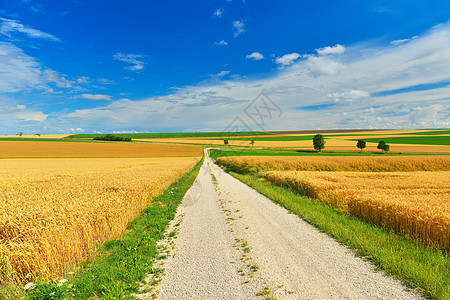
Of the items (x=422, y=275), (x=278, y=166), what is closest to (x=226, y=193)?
(x=422, y=275)

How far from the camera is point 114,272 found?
17.9 feet

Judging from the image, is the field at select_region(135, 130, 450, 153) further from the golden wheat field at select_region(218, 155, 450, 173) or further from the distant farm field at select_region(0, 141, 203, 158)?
the distant farm field at select_region(0, 141, 203, 158)

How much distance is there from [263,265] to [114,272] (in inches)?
160

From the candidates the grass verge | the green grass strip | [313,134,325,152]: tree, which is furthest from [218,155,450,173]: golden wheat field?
[313,134,325,152]: tree

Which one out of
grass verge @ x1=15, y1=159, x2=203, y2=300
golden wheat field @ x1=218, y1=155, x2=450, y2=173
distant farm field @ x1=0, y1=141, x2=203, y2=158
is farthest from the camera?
distant farm field @ x1=0, y1=141, x2=203, y2=158

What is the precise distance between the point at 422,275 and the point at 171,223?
29.2 feet

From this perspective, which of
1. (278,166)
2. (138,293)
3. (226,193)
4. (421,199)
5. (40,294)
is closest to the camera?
(40,294)

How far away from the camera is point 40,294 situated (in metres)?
4.44

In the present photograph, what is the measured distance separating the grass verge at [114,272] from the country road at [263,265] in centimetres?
56

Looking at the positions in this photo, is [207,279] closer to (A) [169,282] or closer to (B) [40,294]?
(A) [169,282]

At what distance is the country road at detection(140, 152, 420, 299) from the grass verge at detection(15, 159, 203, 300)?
56 centimetres

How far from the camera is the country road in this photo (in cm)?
467

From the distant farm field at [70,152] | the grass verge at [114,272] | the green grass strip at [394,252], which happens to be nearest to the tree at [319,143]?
the distant farm field at [70,152]

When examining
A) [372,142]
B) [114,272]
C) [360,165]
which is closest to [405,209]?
[114,272]
